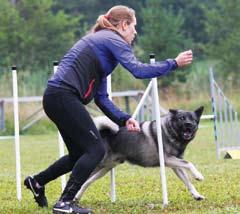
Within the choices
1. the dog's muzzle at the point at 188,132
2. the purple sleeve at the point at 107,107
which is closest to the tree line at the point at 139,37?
the dog's muzzle at the point at 188,132

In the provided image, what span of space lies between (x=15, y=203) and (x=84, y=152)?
151 centimetres

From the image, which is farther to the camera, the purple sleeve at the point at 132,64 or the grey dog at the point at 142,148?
the grey dog at the point at 142,148

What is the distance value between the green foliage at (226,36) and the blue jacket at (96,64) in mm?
24662

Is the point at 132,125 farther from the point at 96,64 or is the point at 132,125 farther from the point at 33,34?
the point at 33,34

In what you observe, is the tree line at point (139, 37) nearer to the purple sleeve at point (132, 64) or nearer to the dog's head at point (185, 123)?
the dog's head at point (185, 123)

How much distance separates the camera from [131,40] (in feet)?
19.9

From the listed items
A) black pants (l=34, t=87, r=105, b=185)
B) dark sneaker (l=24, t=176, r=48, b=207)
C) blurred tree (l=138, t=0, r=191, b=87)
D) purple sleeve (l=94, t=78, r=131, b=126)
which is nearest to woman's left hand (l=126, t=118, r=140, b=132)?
purple sleeve (l=94, t=78, r=131, b=126)

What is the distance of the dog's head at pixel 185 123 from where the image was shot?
24.3 ft

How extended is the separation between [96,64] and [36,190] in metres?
1.36

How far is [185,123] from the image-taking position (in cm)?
754

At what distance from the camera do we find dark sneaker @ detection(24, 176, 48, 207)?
6.58m

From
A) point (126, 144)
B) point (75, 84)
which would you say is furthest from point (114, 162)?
point (75, 84)

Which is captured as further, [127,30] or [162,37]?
[162,37]

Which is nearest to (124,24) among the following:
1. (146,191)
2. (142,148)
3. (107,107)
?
(107,107)
